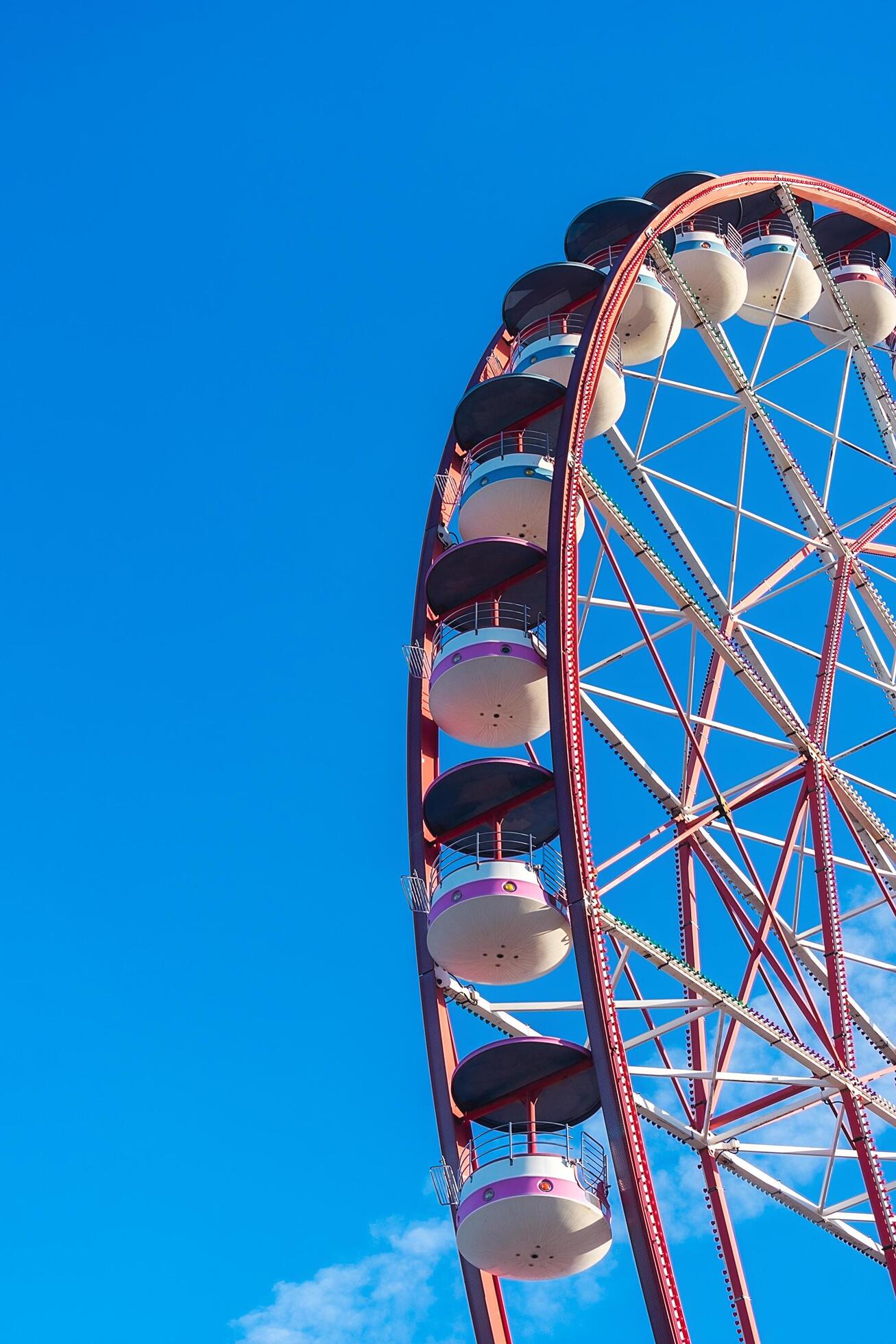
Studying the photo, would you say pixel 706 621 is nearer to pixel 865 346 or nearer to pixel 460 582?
pixel 460 582

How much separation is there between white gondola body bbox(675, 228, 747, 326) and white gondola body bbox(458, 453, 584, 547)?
532 cm

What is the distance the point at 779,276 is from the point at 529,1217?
61.1ft

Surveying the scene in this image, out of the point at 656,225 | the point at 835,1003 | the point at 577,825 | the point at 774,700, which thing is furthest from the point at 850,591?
the point at 577,825

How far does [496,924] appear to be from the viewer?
898 inches

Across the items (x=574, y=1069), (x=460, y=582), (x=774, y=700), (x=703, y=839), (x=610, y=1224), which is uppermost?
(x=460, y=582)

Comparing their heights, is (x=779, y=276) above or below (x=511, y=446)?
above

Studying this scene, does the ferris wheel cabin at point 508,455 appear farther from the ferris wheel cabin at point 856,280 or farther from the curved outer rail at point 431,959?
the ferris wheel cabin at point 856,280

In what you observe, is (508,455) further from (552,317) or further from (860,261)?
(860,261)

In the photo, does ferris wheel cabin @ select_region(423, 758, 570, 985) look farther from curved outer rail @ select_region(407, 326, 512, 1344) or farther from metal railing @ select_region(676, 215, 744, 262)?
metal railing @ select_region(676, 215, 744, 262)

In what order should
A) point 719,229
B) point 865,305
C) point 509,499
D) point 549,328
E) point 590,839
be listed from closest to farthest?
point 590,839 → point 509,499 → point 549,328 → point 719,229 → point 865,305

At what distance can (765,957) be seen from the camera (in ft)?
76.7

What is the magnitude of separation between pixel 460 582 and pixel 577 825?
6.40 metres

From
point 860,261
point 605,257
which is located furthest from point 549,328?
point 860,261

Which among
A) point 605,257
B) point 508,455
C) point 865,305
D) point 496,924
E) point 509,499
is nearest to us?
point 496,924
